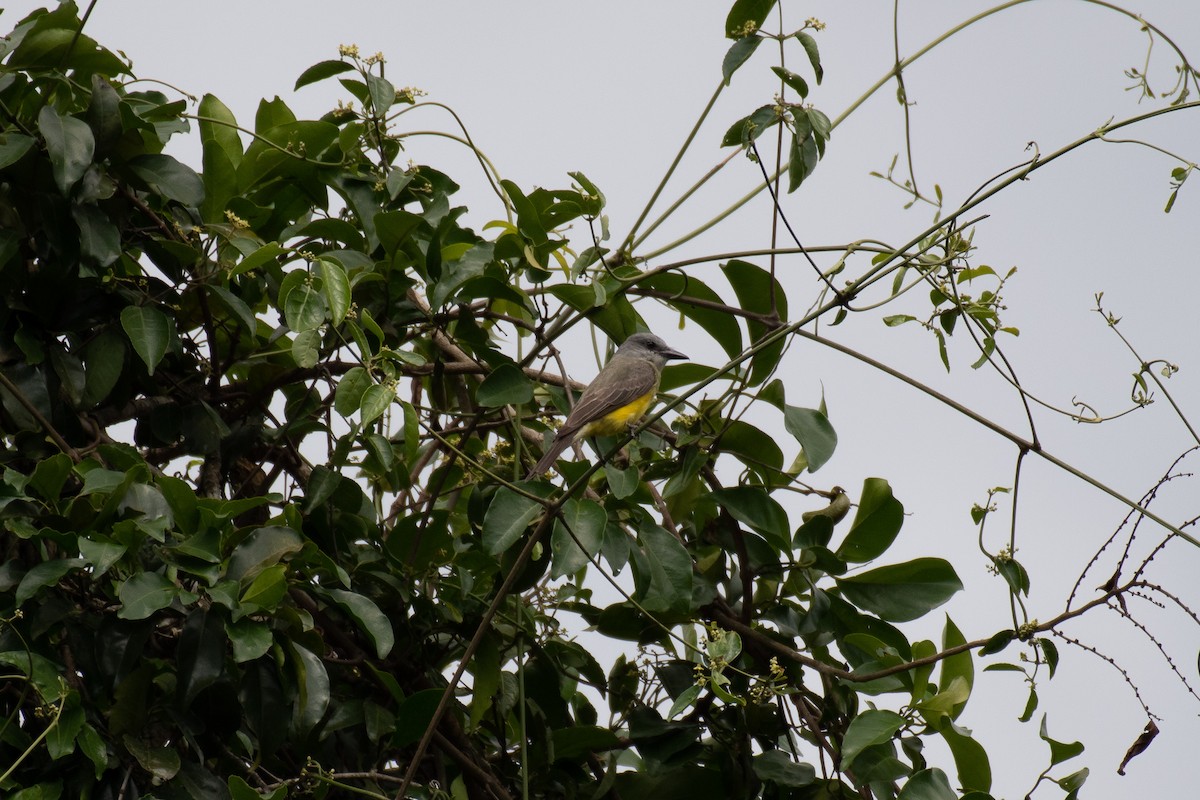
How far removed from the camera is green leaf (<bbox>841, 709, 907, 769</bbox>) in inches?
103

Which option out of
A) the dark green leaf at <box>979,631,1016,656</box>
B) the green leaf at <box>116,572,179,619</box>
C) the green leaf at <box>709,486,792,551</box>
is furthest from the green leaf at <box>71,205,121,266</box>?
the dark green leaf at <box>979,631,1016,656</box>

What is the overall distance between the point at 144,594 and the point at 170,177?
→ 1.07 m

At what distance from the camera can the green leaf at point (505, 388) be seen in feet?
9.46

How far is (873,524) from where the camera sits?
3.04 meters

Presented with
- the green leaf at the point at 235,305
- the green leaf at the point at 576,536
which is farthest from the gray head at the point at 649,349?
the green leaf at the point at 235,305

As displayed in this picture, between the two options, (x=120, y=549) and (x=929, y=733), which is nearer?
(x=120, y=549)

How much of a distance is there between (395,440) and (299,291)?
1197 mm

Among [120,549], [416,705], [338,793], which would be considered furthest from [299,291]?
[338,793]

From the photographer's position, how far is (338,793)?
2.91 metres

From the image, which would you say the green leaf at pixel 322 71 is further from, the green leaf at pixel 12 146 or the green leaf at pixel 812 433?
the green leaf at pixel 812 433

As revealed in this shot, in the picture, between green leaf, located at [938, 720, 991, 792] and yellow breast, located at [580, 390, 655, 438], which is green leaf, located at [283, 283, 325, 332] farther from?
green leaf, located at [938, 720, 991, 792]

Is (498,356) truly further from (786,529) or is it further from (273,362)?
(786,529)

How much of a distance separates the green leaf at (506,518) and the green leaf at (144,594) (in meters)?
0.64

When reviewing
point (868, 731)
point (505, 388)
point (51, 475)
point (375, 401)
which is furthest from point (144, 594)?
point (868, 731)
